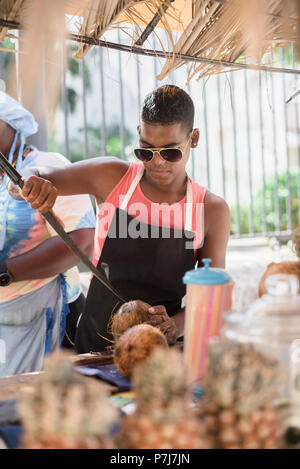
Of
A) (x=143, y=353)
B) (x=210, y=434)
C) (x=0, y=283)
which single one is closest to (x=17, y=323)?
(x=0, y=283)

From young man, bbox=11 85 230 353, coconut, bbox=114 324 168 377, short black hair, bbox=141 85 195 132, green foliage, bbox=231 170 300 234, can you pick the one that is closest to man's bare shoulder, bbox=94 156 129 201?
young man, bbox=11 85 230 353

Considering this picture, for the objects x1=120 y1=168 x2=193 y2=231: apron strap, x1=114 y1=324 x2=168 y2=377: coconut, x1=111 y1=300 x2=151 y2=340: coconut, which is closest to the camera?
x1=114 y1=324 x2=168 y2=377: coconut

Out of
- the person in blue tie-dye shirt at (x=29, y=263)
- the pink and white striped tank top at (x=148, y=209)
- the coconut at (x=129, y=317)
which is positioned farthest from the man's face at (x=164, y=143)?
the coconut at (x=129, y=317)

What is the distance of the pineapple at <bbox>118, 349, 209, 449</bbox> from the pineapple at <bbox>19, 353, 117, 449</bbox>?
41mm

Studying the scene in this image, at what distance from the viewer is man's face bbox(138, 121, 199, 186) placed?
1.85 metres

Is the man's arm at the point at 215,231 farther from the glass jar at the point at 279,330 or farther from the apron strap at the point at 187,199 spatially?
the glass jar at the point at 279,330

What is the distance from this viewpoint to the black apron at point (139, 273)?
6.22ft

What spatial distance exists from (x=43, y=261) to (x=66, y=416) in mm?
1654

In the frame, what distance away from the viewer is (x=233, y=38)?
170 centimetres

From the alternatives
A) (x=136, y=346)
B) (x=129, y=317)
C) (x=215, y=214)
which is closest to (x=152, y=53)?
(x=215, y=214)

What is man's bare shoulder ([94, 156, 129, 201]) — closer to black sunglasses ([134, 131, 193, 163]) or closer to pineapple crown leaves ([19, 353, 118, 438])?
black sunglasses ([134, 131, 193, 163])

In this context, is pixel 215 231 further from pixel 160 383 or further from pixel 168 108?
pixel 160 383

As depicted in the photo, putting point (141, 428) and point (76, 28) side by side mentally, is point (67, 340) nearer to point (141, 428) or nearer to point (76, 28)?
point (76, 28)
